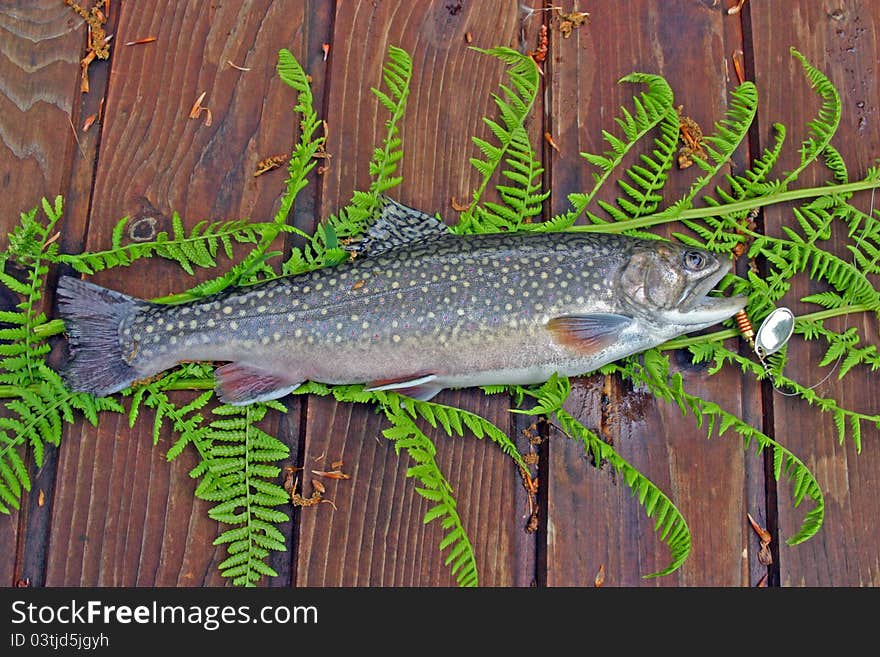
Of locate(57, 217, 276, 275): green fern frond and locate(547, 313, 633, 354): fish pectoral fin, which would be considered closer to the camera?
locate(547, 313, 633, 354): fish pectoral fin

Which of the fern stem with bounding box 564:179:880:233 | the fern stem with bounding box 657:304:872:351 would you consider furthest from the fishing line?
the fern stem with bounding box 564:179:880:233

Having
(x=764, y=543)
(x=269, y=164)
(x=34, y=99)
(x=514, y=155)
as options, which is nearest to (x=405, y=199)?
(x=514, y=155)

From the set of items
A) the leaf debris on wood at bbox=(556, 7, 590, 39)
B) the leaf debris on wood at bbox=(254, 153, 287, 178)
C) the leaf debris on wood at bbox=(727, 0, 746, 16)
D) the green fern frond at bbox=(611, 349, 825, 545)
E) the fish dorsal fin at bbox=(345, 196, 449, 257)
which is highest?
the leaf debris on wood at bbox=(727, 0, 746, 16)


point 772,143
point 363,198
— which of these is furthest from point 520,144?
point 772,143

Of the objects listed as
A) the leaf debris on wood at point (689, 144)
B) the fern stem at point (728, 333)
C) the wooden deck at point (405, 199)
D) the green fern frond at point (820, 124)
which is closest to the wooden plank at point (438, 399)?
the wooden deck at point (405, 199)

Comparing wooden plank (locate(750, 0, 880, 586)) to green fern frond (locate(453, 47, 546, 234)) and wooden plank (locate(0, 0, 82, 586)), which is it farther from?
Result: wooden plank (locate(0, 0, 82, 586))

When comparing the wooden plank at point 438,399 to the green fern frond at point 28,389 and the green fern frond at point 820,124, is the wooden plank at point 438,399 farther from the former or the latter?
the green fern frond at point 820,124

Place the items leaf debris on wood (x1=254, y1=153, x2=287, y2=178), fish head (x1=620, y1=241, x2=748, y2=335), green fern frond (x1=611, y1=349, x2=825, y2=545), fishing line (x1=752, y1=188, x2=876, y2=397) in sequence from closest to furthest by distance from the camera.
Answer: green fern frond (x1=611, y1=349, x2=825, y2=545) < fish head (x1=620, y1=241, x2=748, y2=335) < fishing line (x1=752, y1=188, x2=876, y2=397) < leaf debris on wood (x1=254, y1=153, x2=287, y2=178)
